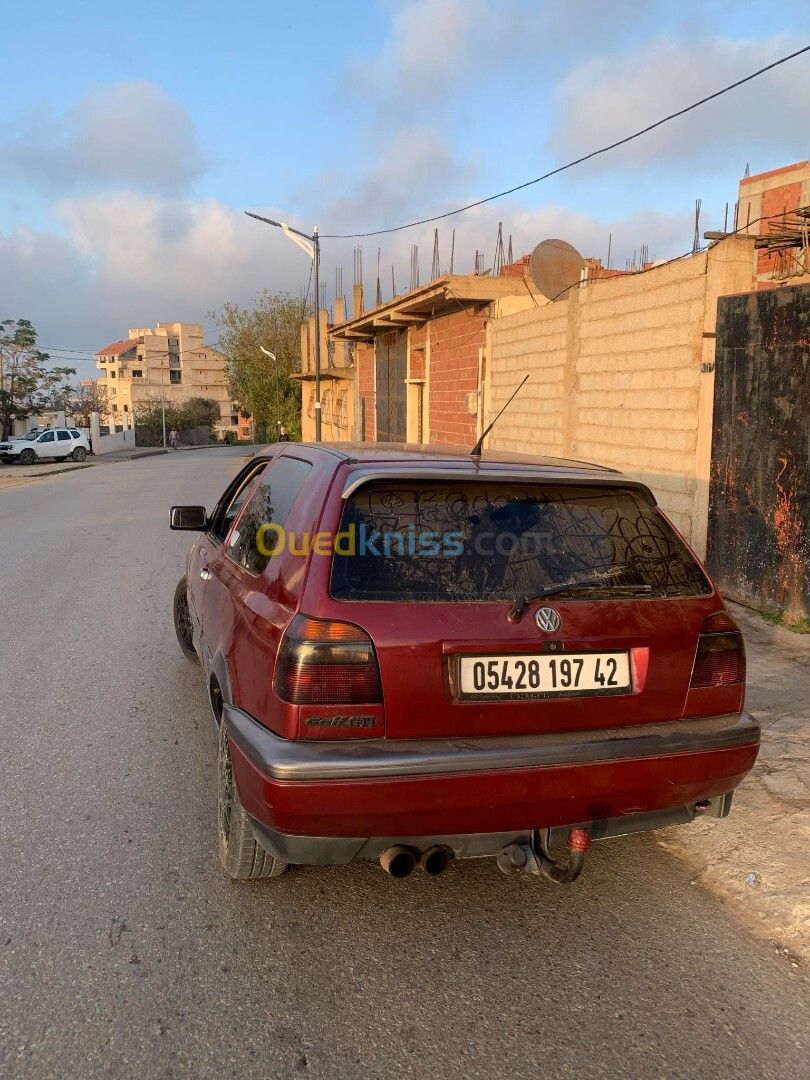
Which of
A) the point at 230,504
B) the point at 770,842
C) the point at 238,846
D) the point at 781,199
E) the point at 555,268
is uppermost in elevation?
the point at 781,199

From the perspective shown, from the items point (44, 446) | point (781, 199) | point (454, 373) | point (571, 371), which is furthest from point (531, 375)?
point (44, 446)

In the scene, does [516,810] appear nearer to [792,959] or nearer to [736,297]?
[792,959]

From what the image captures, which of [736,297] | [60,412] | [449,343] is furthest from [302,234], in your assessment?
[60,412]

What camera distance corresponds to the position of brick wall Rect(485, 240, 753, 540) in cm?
691

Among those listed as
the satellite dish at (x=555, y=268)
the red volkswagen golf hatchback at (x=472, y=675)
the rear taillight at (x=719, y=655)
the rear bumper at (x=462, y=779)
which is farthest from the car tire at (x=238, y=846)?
the satellite dish at (x=555, y=268)

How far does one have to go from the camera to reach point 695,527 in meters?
7.07

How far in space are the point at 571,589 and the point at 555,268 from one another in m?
8.75

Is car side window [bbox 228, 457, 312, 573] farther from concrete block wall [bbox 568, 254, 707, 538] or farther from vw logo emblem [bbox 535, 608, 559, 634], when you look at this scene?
concrete block wall [bbox 568, 254, 707, 538]

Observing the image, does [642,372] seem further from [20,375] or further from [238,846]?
[20,375]

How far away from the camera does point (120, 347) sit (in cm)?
11925

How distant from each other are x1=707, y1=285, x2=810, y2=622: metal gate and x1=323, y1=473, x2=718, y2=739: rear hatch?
3.69 meters

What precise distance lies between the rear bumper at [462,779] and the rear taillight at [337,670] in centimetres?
14

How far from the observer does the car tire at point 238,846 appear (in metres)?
2.74

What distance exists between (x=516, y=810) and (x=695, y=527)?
17.1 ft
